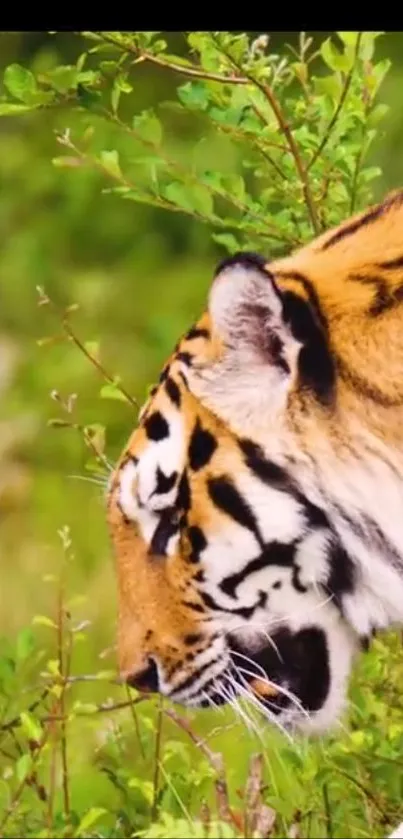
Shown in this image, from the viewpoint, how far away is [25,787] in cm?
205

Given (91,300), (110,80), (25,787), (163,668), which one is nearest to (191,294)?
(91,300)

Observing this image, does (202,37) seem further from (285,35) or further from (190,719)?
(190,719)

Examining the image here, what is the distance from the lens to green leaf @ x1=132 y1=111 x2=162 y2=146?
2.19 meters

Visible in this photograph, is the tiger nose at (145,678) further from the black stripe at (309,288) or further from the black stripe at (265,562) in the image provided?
the black stripe at (309,288)

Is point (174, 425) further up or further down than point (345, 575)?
further up

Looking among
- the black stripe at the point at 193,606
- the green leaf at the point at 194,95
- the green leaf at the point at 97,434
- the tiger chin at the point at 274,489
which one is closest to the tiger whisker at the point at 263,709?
the tiger chin at the point at 274,489

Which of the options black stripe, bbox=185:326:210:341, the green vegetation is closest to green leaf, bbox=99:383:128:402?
the green vegetation

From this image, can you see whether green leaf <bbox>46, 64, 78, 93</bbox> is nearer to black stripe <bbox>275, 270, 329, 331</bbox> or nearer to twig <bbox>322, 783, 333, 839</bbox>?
black stripe <bbox>275, 270, 329, 331</bbox>

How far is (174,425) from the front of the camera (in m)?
2.03

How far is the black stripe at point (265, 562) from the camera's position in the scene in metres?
1.99

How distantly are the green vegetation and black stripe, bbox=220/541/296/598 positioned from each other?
15 centimetres

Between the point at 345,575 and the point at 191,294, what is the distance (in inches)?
15.1

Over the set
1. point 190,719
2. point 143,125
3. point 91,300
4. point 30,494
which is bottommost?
point 190,719

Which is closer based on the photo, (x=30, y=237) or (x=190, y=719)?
(x=190, y=719)
